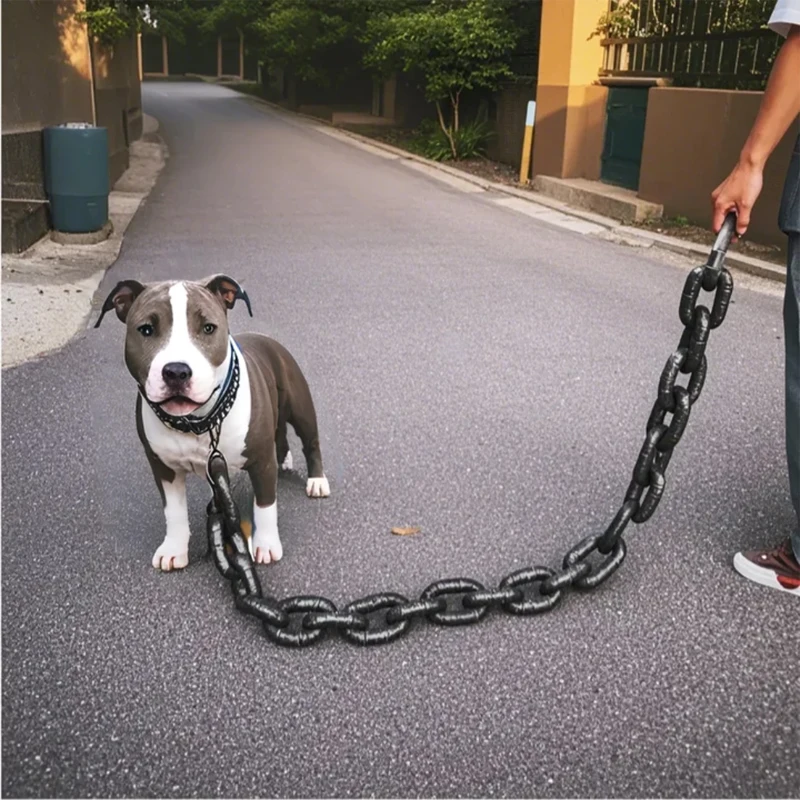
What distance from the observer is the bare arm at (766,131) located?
9.66 ft

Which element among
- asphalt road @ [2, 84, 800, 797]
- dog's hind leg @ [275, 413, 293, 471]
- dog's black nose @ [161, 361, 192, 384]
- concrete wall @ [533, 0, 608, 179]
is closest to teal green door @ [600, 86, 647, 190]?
concrete wall @ [533, 0, 608, 179]

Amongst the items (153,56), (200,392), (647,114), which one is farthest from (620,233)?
(153,56)

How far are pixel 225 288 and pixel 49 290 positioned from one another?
16.8 feet

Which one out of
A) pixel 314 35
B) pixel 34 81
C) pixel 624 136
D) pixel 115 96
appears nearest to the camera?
pixel 34 81

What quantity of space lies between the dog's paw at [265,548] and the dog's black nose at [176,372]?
0.90m

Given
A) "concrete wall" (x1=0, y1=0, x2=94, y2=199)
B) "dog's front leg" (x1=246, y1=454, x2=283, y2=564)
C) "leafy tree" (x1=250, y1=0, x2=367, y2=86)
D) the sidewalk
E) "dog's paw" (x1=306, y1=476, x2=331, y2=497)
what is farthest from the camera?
"leafy tree" (x1=250, y1=0, x2=367, y2=86)

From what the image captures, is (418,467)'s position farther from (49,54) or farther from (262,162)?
(262,162)

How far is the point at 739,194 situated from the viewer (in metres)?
3.07

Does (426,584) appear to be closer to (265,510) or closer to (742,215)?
(265,510)

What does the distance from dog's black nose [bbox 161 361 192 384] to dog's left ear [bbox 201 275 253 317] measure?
1.21ft

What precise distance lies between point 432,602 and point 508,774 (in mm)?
661

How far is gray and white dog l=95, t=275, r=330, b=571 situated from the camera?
9.05ft

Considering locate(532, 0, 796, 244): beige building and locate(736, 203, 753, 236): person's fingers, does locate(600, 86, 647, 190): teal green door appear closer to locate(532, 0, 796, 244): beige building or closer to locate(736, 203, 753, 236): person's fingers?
locate(532, 0, 796, 244): beige building

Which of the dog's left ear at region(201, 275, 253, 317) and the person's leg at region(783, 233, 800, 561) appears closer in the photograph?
the dog's left ear at region(201, 275, 253, 317)
